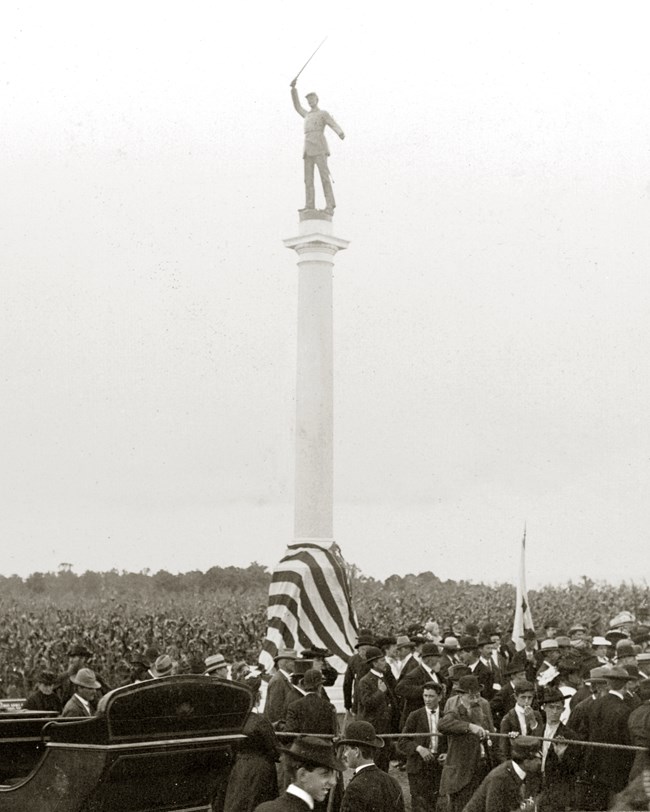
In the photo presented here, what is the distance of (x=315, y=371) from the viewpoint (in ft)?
64.2

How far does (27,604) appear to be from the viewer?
44719 millimetres

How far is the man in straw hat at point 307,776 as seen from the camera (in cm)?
598

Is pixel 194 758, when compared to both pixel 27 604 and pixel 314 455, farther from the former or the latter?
pixel 27 604

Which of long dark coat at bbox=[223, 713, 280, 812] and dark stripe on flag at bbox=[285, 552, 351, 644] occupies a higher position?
dark stripe on flag at bbox=[285, 552, 351, 644]

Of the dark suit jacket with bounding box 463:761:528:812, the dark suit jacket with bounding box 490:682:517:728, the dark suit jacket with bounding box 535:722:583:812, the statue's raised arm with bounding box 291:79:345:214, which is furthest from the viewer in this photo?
the statue's raised arm with bounding box 291:79:345:214

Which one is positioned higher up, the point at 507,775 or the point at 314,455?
the point at 314,455

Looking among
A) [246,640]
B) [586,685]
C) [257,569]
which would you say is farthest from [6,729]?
[257,569]

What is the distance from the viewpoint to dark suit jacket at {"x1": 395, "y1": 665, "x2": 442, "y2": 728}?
13617mm

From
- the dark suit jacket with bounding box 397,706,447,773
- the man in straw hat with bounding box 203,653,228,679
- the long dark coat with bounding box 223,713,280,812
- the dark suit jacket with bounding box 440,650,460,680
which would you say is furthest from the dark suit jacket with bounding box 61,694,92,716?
the dark suit jacket with bounding box 440,650,460,680

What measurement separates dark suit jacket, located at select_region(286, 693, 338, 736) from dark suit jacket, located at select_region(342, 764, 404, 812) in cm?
310

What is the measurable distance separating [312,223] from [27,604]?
28.7 metres

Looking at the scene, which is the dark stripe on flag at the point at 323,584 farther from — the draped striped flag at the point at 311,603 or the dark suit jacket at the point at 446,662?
the dark suit jacket at the point at 446,662

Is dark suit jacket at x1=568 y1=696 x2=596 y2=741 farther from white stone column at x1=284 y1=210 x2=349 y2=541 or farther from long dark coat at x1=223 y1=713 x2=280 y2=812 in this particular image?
white stone column at x1=284 y1=210 x2=349 y2=541

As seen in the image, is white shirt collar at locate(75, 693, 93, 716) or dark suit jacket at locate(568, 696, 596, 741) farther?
dark suit jacket at locate(568, 696, 596, 741)
